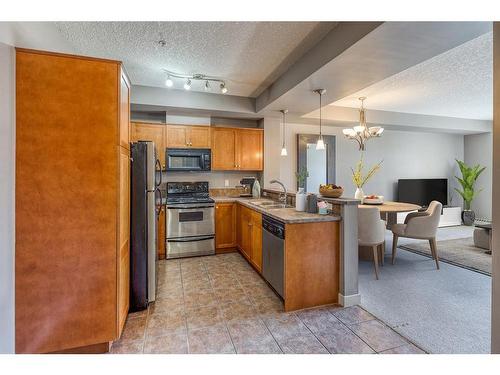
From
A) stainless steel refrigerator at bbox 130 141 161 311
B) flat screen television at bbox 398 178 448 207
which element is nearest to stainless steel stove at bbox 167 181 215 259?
stainless steel refrigerator at bbox 130 141 161 311

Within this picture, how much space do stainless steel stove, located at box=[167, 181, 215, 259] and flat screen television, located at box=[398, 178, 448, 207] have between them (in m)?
4.92

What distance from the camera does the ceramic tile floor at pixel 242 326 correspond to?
74.0 inches

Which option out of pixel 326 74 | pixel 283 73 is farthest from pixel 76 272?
pixel 283 73

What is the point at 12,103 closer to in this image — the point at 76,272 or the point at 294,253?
the point at 76,272

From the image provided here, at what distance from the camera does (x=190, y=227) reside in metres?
3.93

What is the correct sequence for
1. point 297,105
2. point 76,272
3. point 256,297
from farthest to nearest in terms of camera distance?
point 297,105 → point 256,297 → point 76,272

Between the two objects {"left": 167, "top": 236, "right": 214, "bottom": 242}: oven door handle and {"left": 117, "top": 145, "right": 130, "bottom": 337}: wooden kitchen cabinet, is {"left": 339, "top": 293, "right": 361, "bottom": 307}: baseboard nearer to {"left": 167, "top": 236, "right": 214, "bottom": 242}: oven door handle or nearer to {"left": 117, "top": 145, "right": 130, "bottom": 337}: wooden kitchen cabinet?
{"left": 117, "top": 145, "right": 130, "bottom": 337}: wooden kitchen cabinet

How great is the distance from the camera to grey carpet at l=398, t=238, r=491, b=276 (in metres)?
3.51

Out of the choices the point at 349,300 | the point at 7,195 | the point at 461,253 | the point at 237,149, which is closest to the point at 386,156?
the point at 461,253

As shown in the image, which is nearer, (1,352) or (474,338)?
(1,352)

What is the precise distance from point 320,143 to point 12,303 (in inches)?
141

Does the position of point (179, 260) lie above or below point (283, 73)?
below

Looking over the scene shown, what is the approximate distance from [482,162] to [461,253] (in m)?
4.05
